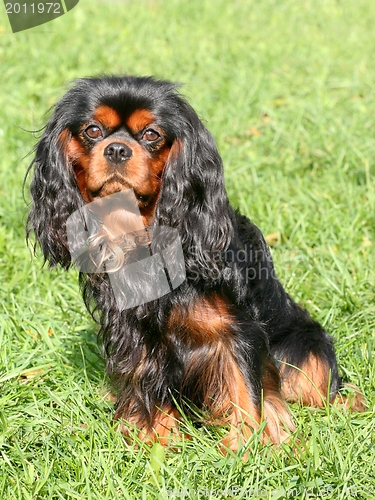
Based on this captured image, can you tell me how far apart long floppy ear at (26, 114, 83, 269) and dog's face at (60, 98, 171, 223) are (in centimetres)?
7

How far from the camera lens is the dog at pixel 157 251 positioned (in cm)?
296

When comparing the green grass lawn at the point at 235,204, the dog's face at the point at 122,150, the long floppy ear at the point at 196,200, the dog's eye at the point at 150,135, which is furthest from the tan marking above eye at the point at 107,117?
the green grass lawn at the point at 235,204

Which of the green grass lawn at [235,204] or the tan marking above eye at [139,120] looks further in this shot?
the tan marking above eye at [139,120]

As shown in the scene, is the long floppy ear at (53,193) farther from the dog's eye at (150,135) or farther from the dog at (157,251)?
the dog's eye at (150,135)

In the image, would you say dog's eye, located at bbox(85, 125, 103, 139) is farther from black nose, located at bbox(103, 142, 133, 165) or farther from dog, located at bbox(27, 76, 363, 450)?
black nose, located at bbox(103, 142, 133, 165)

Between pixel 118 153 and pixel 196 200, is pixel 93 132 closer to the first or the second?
pixel 118 153

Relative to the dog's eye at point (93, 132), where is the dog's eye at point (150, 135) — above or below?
below

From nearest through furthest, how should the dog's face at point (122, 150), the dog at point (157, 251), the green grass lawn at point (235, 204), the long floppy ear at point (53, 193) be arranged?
the green grass lawn at point (235, 204) < the dog's face at point (122, 150) < the dog at point (157, 251) < the long floppy ear at point (53, 193)

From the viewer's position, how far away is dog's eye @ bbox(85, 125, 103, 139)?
298cm

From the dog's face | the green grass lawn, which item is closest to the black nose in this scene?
the dog's face

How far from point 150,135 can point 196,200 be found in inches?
13.8

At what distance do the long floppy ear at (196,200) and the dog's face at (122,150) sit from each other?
0.06 meters

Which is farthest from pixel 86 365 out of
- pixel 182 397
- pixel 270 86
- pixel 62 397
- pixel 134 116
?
pixel 270 86

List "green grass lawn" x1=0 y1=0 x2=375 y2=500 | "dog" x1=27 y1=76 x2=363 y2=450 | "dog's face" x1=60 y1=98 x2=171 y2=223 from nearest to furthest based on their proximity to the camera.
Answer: "green grass lawn" x1=0 y1=0 x2=375 y2=500 → "dog's face" x1=60 y1=98 x2=171 y2=223 → "dog" x1=27 y1=76 x2=363 y2=450
